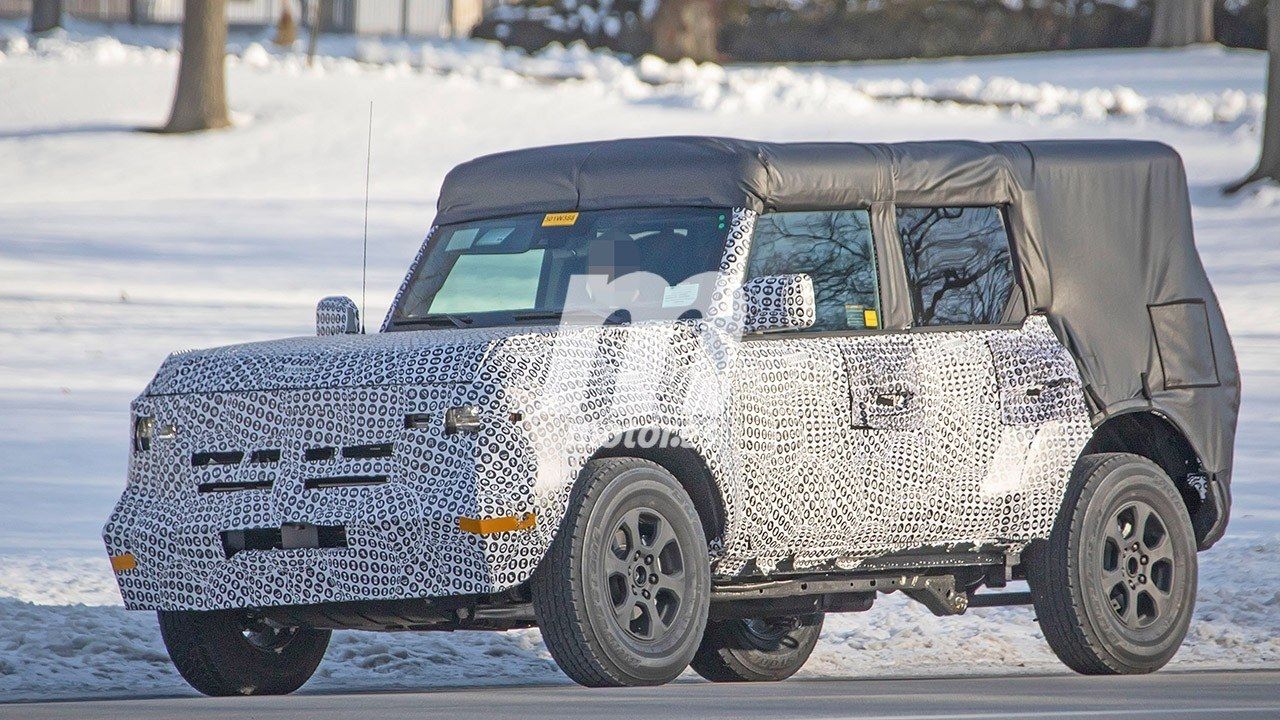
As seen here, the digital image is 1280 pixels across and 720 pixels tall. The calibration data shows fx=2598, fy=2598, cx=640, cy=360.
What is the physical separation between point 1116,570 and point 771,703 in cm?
242

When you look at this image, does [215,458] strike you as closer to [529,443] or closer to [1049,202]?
[529,443]

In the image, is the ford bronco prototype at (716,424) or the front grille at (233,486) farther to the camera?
the front grille at (233,486)

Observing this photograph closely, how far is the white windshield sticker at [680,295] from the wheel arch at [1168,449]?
2.22 meters

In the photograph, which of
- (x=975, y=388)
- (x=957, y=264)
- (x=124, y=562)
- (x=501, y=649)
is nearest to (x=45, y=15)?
(x=501, y=649)

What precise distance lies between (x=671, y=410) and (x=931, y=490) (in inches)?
53.6

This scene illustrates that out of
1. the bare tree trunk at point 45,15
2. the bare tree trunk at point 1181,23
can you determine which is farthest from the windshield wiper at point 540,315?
the bare tree trunk at point 1181,23

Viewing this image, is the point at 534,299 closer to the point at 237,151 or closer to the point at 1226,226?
the point at 1226,226

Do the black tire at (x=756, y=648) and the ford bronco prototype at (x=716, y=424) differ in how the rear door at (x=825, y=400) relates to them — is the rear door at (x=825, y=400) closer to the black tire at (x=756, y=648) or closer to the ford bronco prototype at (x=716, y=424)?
the ford bronco prototype at (x=716, y=424)

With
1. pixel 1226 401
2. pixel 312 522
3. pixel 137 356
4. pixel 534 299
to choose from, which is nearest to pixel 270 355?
pixel 312 522

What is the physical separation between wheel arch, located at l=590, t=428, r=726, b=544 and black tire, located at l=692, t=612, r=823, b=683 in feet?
6.36

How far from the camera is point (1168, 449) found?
427 inches

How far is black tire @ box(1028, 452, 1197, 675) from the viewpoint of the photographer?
1004 cm

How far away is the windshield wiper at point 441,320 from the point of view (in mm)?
9609

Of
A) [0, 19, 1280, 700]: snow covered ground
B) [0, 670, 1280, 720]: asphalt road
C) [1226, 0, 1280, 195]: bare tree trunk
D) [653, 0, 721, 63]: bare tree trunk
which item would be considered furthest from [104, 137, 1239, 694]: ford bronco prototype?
[653, 0, 721, 63]: bare tree trunk
